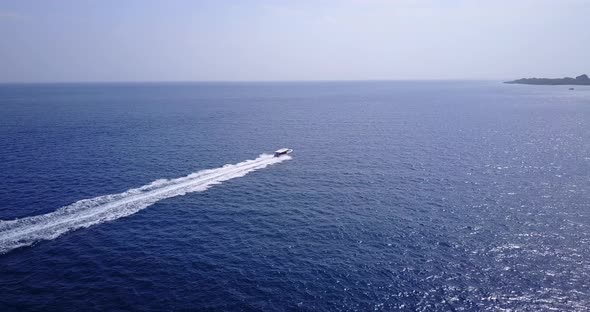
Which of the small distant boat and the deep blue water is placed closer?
the deep blue water

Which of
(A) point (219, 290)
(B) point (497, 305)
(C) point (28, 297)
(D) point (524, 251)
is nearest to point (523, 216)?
(D) point (524, 251)

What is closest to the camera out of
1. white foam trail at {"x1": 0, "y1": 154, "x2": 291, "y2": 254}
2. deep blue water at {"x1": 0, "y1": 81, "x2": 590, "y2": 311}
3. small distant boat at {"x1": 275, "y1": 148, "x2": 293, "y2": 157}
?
deep blue water at {"x1": 0, "y1": 81, "x2": 590, "y2": 311}

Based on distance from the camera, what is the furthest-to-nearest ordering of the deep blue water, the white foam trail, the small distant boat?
the small distant boat < the white foam trail < the deep blue water

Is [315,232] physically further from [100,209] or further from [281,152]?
[281,152]

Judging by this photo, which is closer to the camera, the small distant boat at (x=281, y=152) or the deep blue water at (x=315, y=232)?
the deep blue water at (x=315, y=232)

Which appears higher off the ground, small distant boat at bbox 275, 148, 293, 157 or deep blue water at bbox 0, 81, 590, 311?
small distant boat at bbox 275, 148, 293, 157

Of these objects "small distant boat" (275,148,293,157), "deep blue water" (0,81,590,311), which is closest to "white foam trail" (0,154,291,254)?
"deep blue water" (0,81,590,311)

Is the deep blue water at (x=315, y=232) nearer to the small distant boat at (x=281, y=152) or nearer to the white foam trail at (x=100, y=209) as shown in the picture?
the white foam trail at (x=100, y=209)

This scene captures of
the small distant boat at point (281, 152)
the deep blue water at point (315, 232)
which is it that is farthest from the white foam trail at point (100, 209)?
the small distant boat at point (281, 152)

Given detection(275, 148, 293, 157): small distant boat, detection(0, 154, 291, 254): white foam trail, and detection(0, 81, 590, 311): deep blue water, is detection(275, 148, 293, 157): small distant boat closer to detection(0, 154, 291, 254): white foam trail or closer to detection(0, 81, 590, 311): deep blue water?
detection(0, 81, 590, 311): deep blue water

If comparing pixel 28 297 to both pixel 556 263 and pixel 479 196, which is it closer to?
pixel 556 263
